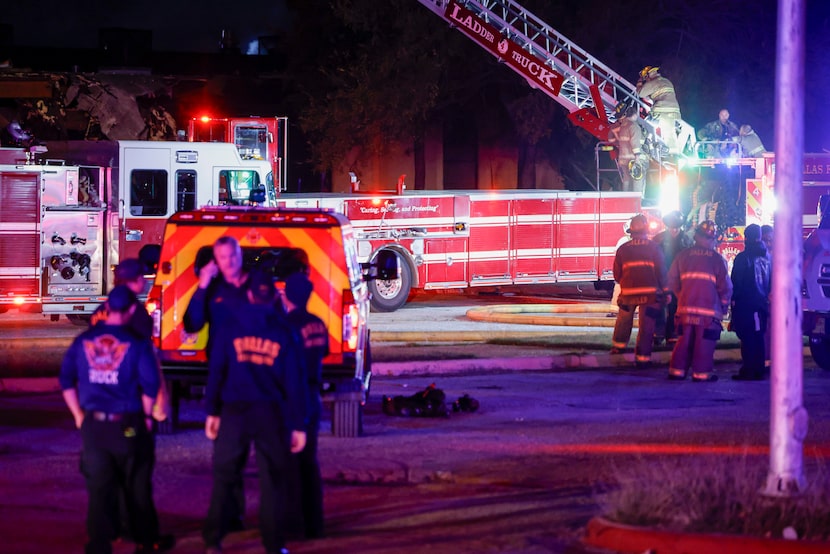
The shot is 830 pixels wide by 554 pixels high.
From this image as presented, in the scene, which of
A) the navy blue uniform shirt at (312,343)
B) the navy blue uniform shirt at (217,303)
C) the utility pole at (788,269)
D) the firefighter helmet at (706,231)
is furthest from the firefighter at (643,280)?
the navy blue uniform shirt at (312,343)

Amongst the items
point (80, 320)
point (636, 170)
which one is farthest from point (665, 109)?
point (80, 320)

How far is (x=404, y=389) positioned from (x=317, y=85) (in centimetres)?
2445

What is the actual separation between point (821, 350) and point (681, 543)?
9.29 metres

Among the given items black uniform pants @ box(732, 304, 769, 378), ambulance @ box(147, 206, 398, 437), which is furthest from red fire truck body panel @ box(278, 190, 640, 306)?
ambulance @ box(147, 206, 398, 437)

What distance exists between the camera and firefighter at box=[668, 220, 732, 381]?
556 inches

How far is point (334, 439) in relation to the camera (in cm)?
1073

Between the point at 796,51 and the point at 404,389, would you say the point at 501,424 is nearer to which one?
the point at 404,389

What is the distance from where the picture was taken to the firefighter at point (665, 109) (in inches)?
938

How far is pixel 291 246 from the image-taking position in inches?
390

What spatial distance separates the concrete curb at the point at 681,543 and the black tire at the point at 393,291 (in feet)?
50.3

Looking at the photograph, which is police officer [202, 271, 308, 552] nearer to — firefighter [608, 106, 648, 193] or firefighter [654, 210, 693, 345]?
firefighter [654, 210, 693, 345]

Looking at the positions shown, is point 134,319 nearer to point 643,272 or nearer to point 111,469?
point 111,469

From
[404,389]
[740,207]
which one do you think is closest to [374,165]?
[740,207]

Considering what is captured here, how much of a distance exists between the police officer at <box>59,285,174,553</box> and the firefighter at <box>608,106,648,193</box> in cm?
1784
